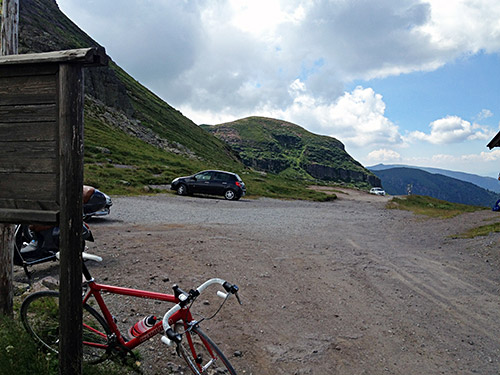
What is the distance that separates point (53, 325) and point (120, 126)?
55127 millimetres

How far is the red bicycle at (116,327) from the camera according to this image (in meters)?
3.70

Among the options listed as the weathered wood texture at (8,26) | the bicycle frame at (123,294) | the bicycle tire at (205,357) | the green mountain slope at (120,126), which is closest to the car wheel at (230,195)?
the green mountain slope at (120,126)

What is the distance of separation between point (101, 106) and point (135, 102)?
45.7 ft

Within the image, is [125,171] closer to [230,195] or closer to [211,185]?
[211,185]

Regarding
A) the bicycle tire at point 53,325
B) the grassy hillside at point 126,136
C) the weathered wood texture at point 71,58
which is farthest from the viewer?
the grassy hillside at point 126,136

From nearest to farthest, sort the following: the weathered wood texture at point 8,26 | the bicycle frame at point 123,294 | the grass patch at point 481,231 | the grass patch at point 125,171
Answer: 1. the bicycle frame at point 123,294
2. the weathered wood texture at point 8,26
3. the grass patch at point 481,231
4. the grass patch at point 125,171

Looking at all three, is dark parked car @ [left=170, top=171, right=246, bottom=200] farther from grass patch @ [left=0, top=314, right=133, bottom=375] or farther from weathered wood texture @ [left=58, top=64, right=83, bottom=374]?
weathered wood texture @ [left=58, top=64, right=83, bottom=374]

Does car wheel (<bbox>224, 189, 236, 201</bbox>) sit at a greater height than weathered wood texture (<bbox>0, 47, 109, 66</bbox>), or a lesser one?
lesser

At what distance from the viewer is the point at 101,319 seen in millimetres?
4031

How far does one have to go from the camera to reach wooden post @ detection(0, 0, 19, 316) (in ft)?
14.7

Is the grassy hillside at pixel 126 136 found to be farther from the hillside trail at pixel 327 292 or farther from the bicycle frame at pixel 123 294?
the bicycle frame at pixel 123 294

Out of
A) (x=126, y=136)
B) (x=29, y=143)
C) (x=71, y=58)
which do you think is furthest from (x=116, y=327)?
(x=126, y=136)

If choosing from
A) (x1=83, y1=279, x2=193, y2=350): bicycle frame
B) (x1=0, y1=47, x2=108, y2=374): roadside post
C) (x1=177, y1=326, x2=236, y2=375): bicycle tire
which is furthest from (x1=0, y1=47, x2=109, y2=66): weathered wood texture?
(x1=177, y1=326, x2=236, y2=375): bicycle tire

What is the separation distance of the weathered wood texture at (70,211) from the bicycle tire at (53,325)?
68 centimetres
